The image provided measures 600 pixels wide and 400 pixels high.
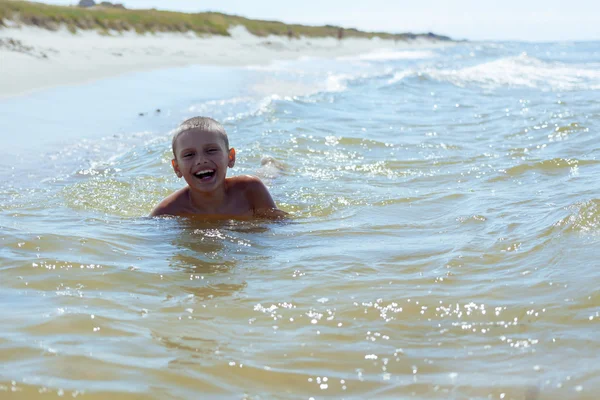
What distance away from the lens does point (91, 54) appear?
1811 centimetres

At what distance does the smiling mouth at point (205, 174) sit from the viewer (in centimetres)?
475

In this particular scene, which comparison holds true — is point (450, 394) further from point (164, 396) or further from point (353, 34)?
point (353, 34)

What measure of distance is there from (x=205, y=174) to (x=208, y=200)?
0.24 m

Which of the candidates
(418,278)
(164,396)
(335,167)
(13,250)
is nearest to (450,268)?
(418,278)

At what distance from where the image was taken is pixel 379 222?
467cm

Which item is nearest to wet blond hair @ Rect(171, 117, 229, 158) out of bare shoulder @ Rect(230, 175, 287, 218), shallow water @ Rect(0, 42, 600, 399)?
bare shoulder @ Rect(230, 175, 287, 218)

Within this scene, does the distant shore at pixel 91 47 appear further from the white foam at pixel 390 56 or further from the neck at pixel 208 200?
the neck at pixel 208 200

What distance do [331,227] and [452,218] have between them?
75 centimetres

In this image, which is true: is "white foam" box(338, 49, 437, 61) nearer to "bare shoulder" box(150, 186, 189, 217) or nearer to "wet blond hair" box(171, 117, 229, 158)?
"bare shoulder" box(150, 186, 189, 217)

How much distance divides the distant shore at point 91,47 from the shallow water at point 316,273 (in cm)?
521

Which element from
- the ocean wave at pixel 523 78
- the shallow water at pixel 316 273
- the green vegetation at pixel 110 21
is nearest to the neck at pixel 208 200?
the shallow water at pixel 316 273

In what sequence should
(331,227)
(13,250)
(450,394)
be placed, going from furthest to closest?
(331,227) → (13,250) → (450,394)

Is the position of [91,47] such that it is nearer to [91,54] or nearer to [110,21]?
[91,54]

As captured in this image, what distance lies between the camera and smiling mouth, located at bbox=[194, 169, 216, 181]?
475 cm
